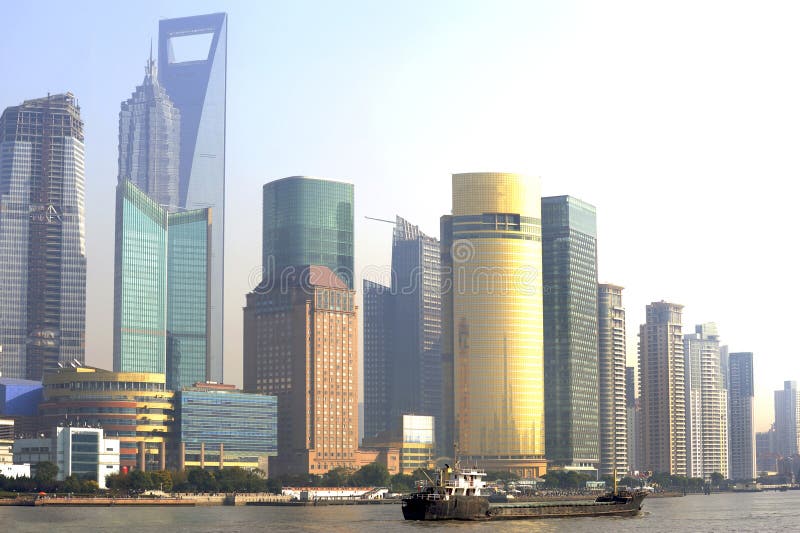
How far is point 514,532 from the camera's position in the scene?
19900cm

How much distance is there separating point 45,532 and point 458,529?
62.7 meters

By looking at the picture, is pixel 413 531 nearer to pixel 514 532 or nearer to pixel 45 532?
pixel 514 532

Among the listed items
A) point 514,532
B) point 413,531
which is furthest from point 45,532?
point 514,532

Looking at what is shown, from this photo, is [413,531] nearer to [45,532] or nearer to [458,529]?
[458,529]

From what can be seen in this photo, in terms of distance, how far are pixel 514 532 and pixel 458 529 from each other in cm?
849

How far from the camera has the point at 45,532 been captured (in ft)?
Answer: 654

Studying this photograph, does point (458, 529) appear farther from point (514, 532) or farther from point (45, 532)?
point (45, 532)

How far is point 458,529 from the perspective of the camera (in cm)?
19912

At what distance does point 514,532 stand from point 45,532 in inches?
2801

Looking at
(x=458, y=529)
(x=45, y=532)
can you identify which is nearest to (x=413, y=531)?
(x=458, y=529)

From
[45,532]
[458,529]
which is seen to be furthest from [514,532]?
[45,532]
